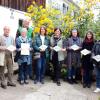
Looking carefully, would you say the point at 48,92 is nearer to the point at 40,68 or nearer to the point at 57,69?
the point at 40,68

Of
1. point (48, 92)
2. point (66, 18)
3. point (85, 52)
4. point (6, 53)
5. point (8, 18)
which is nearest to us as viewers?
point (6, 53)

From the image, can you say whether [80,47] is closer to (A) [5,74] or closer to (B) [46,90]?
(B) [46,90]

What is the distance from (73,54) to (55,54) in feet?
1.83

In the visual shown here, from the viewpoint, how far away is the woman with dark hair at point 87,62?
11828mm

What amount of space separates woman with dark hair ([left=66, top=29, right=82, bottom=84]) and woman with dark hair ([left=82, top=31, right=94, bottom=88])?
207 millimetres

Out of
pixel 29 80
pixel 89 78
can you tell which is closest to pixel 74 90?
pixel 89 78

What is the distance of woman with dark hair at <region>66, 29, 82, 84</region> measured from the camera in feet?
39.5

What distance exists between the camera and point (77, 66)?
12.2 metres

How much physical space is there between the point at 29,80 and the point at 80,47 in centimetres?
192

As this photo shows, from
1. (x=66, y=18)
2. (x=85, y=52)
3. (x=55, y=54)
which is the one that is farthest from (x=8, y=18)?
(x=85, y=52)

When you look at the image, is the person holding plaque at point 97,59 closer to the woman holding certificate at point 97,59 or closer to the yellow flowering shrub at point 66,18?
→ the woman holding certificate at point 97,59

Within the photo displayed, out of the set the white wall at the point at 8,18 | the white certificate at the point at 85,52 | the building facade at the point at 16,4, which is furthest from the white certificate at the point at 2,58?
the building facade at the point at 16,4

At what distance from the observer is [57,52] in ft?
39.8

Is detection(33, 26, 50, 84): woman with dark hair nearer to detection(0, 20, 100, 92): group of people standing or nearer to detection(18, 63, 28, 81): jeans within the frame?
detection(0, 20, 100, 92): group of people standing
